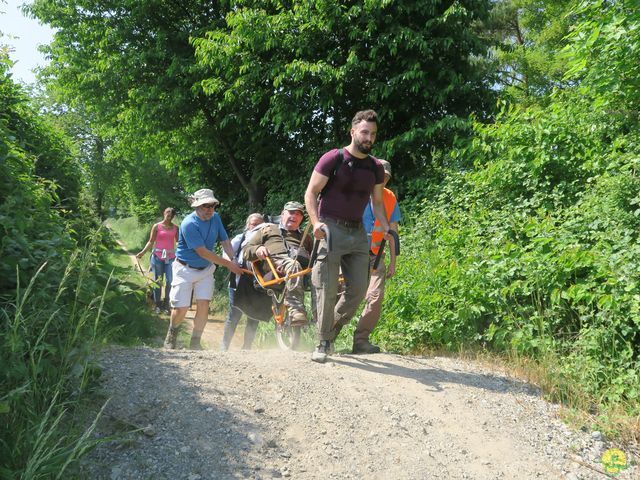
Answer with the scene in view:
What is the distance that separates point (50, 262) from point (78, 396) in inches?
33.2

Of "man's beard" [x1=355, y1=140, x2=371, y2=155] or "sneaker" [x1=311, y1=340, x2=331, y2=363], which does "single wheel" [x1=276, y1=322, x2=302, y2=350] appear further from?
"man's beard" [x1=355, y1=140, x2=371, y2=155]

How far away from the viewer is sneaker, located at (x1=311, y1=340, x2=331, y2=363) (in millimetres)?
5168

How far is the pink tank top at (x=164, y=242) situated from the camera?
1071 cm

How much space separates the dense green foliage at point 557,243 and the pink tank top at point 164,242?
455 cm

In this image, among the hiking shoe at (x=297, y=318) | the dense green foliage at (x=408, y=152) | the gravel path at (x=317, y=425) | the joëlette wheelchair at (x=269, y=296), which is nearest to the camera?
the gravel path at (x=317, y=425)

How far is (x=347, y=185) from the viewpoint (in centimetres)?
516

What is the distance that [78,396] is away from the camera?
3.36 meters

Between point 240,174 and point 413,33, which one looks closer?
point 413,33

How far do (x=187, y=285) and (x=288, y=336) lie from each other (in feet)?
4.79

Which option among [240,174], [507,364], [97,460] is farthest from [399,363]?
[240,174]

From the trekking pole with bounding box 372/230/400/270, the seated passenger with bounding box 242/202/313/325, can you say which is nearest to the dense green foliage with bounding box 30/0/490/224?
the seated passenger with bounding box 242/202/313/325

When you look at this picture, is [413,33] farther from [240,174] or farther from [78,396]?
[78,396]

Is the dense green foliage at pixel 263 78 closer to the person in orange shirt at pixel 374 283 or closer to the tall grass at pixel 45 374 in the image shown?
the person in orange shirt at pixel 374 283

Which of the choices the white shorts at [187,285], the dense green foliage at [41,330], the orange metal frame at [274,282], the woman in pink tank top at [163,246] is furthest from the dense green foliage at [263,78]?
the dense green foliage at [41,330]
